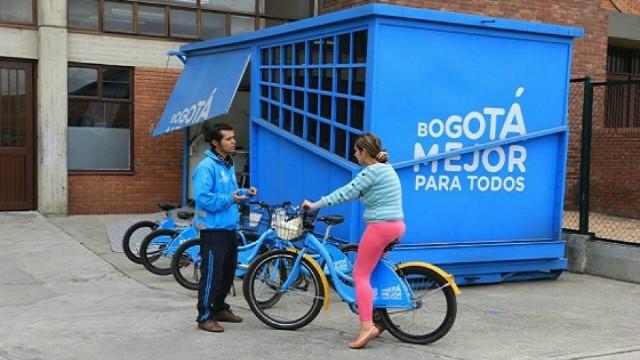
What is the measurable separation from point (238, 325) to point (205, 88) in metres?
4.97

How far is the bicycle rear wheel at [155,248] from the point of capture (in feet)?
25.6

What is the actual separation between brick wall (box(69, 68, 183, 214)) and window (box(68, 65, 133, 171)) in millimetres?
216

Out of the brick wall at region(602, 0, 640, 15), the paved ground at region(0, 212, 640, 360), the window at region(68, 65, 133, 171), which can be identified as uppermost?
the brick wall at region(602, 0, 640, 15)

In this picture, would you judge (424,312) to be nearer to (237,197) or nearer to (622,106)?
(237,197)

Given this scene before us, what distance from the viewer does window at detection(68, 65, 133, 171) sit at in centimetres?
1285

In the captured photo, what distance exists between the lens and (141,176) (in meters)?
13.3

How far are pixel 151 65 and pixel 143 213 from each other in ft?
9.57

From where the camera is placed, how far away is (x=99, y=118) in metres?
13.1

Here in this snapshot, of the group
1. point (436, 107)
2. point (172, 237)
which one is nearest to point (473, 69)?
point (436, 107)

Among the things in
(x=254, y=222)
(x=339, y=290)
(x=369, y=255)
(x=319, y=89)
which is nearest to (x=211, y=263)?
(x=339, y=290)

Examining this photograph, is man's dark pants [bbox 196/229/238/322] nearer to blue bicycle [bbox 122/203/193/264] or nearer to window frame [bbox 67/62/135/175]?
blue bicycle [bbox 122/203/193/264]

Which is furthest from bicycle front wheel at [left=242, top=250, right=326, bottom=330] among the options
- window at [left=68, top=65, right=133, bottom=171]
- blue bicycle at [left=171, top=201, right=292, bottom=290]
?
window at [left=68, top=65, right=133, bottom=171]

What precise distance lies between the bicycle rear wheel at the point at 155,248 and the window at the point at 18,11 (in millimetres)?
6752

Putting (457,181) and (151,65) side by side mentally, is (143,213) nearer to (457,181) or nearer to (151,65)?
(151,65)
